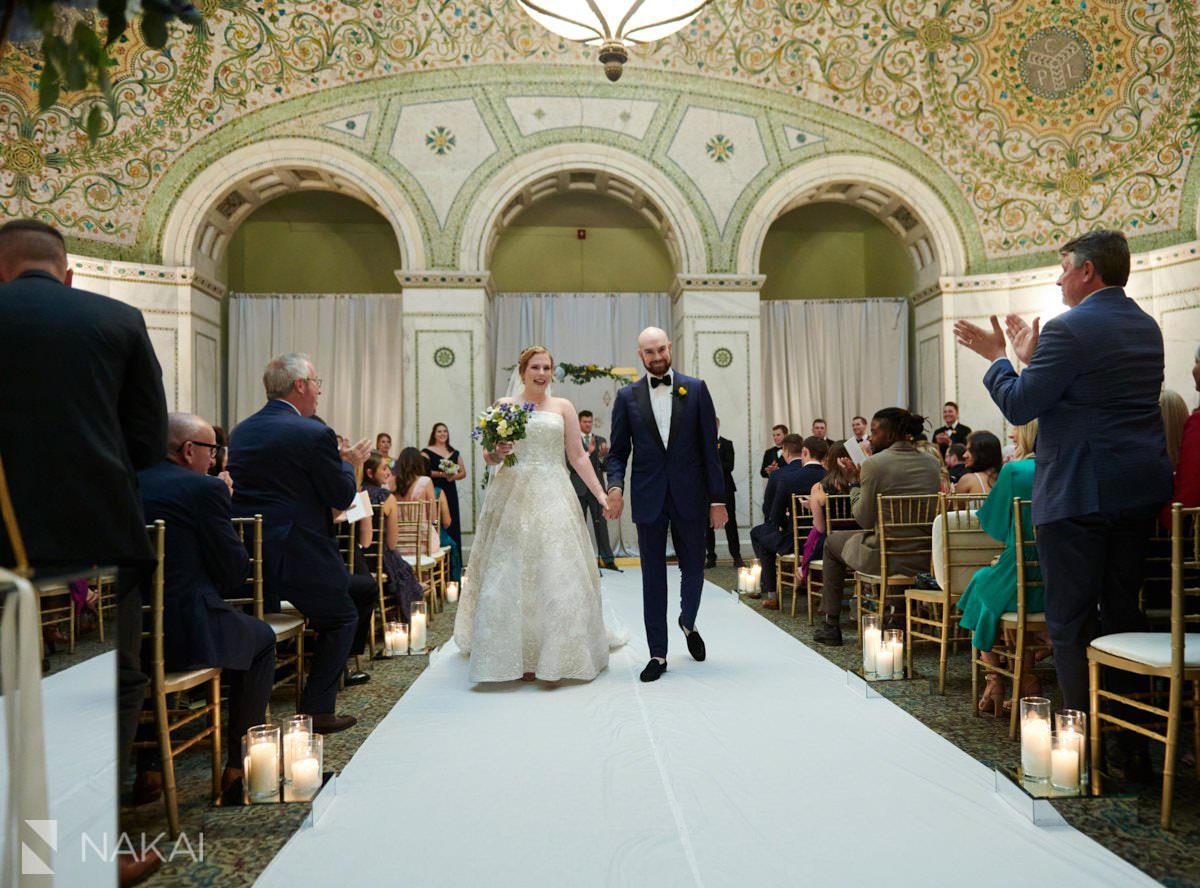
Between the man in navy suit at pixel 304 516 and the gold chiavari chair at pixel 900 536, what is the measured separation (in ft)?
8.95

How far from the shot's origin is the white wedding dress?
4336mm

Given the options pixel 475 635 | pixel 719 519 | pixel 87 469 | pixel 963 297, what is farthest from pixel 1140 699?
pixel 963 297

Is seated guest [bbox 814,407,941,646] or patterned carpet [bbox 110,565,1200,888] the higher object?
seated guest [bbox 814,407,941,646]

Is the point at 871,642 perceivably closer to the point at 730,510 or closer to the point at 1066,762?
the point at 1066,762

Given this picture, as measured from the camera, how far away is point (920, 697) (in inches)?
162

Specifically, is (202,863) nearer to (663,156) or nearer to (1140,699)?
(1140,699)

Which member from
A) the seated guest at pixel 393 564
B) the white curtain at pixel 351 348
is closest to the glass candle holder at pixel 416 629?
the seated guest at pixel 393 564

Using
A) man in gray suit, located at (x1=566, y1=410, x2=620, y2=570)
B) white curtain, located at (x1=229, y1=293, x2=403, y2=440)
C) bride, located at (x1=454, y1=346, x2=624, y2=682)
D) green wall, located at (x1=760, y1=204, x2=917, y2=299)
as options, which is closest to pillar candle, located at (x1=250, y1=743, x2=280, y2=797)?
bride, located at (x1=454, y1=346, x2=624, y2=682)

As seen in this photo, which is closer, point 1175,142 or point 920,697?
point 920,697

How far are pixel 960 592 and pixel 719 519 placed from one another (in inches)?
47.2

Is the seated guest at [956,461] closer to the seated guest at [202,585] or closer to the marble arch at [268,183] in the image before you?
the seated guest at [202,585]

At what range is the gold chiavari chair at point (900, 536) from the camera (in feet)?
15.7

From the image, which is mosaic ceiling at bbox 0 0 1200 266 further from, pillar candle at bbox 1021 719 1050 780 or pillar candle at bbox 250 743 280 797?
pillar candle at bbox 250 743 280 797

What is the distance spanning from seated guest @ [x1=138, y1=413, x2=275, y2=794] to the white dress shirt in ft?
7.61
